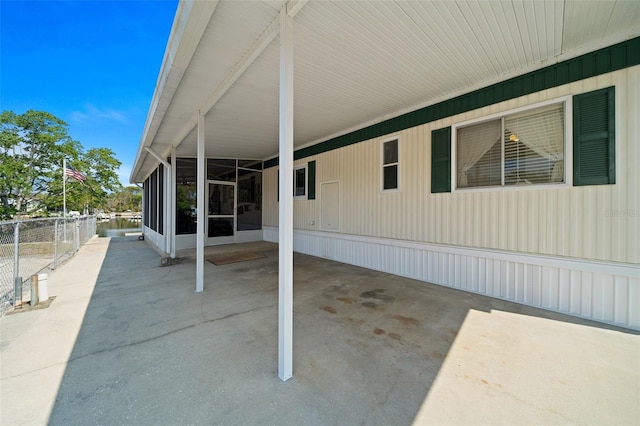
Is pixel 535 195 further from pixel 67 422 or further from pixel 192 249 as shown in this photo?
pixel 192 249

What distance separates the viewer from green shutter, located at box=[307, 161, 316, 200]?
7464mm

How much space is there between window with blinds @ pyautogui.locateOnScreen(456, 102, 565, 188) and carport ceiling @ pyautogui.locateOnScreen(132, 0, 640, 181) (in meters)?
0.71

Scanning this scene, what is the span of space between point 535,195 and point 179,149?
8.48 m

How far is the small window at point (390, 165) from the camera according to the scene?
5341 millimetres

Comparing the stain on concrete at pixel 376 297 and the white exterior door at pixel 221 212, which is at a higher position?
the white exterior door at pixel 221 212

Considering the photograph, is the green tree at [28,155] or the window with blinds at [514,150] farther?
the green tree at [28,155]

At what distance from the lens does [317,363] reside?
2209mm

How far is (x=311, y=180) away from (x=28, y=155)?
62.9 feet

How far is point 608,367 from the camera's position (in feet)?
7.05

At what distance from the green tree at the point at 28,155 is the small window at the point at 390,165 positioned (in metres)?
20.3

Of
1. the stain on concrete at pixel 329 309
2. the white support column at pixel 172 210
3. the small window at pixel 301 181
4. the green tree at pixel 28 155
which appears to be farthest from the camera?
the green tree at pixel 28 155

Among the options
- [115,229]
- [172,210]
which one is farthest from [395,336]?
[115,229]

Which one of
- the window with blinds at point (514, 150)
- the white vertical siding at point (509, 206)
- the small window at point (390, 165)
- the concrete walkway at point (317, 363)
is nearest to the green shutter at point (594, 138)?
the white vertical siding at point (509, 206)

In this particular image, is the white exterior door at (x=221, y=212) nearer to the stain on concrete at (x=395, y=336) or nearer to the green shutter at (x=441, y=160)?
the green shutter at (x=441, y=160)
